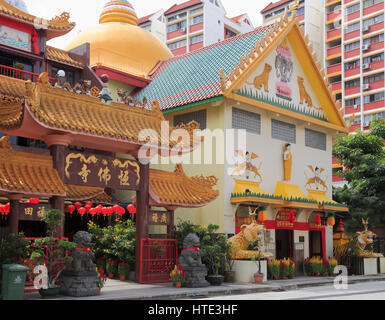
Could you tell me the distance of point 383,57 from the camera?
55281mm

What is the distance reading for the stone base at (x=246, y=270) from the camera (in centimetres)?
1936

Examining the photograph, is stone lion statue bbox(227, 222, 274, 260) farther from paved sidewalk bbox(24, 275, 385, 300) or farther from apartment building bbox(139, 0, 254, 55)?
apartment building bbox(139, 0, 254, 55)

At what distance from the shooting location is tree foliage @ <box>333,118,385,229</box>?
28688 mm

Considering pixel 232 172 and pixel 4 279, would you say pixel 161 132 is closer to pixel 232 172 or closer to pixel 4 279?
pixel 232 172

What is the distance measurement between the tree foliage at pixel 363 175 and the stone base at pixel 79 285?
18299mm

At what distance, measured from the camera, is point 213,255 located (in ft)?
60.8

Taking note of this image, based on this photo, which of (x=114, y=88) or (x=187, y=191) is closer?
(x=187, y=191)

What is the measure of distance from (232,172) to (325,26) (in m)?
46.4

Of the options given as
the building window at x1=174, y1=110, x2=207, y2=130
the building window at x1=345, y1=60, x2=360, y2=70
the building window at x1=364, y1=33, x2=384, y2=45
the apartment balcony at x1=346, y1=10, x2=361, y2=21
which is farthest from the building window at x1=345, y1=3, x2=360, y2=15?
the building window at x1=174, y1=110, x2=207, y2=130

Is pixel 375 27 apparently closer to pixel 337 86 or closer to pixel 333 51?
pixel 333 51

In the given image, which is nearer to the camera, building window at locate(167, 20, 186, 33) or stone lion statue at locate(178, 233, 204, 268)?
stone lion statue at locate(178, 233, 204, 268)

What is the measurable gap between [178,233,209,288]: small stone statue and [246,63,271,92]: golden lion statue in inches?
348
